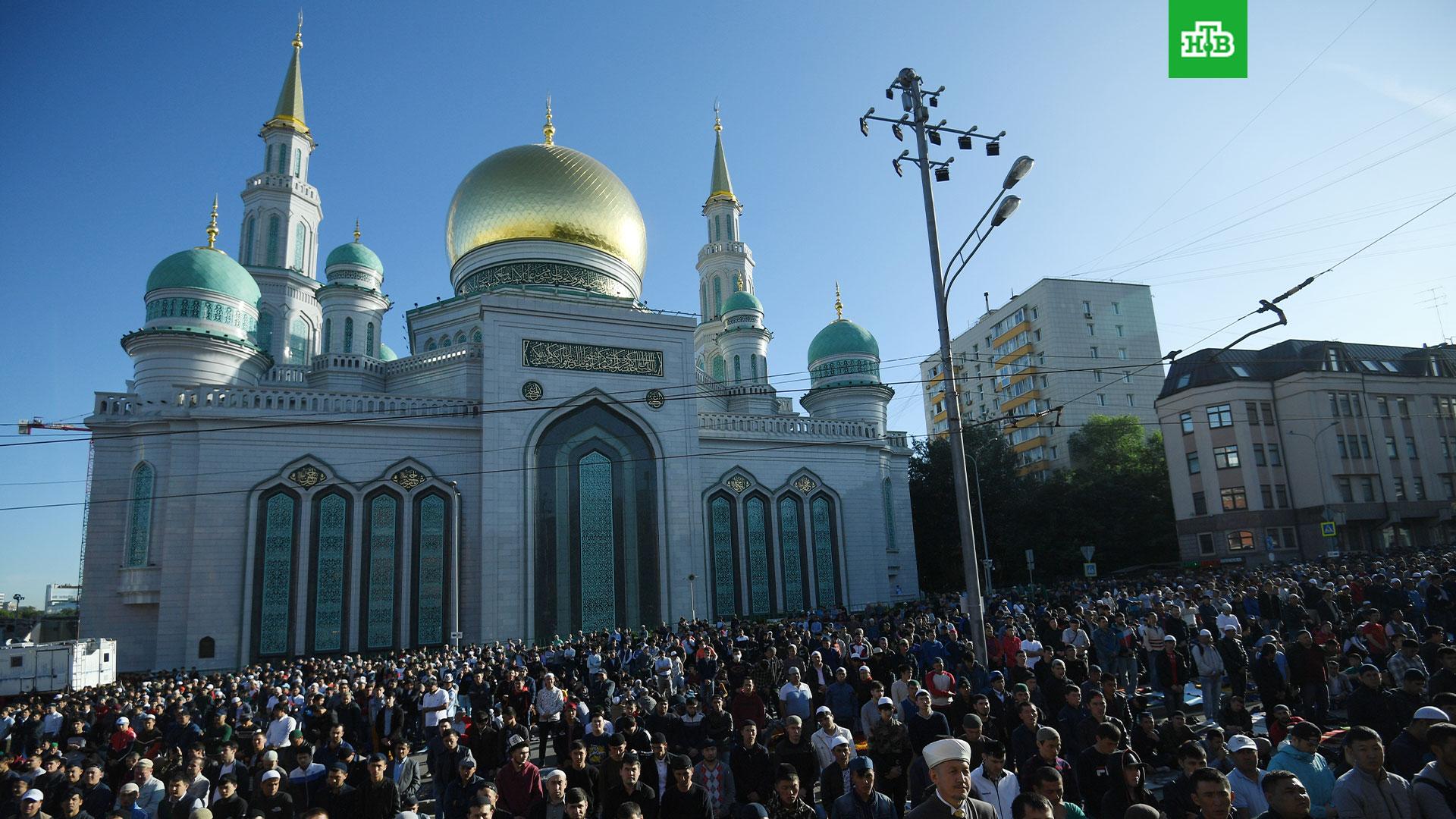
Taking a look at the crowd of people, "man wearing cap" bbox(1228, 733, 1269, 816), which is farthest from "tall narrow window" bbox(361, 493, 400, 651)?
"man wearing cap" bbox(1228, 733, 1269, 816)

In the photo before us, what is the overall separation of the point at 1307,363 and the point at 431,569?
31.3 metres

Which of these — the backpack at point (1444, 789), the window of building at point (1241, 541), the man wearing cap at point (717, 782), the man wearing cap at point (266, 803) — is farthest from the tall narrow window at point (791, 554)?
the backpack at point (1444, 789)

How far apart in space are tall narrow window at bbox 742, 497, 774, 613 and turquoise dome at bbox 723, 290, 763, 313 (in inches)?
384

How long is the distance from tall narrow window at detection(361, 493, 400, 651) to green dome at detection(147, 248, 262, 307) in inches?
305

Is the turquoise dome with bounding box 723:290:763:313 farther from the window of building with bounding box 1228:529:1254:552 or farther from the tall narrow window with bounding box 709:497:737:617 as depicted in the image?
the window of building with bounding box 1228:529:1254:552

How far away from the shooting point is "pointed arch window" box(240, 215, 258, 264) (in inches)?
1240

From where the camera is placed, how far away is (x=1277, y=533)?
101 ft

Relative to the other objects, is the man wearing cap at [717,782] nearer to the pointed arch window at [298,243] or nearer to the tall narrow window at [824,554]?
the tall narrow window at [824,554]

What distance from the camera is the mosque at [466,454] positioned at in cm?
2200

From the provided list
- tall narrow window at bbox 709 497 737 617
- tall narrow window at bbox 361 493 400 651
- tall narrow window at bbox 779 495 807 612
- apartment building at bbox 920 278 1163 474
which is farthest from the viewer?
apartment building at bbox 920 278 1163 474

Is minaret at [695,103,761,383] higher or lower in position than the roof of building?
higher

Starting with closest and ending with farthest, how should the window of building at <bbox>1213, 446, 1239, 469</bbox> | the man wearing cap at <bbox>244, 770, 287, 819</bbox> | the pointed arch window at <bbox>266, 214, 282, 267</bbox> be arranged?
the man wearing cap at <bbox>244, 770, 287, 819</bbox>, the window of building at <bbox>1213, 446, 1239, 469</bbox>, the pointed arch window at <bbox>266, 214, 282, 267</bbox>

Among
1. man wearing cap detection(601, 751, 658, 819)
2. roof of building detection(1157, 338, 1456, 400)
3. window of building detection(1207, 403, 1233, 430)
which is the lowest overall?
man wearing cap detection(601, 751, 658, 819)

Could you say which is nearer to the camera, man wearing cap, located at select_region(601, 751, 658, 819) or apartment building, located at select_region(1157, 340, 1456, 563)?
man wearing cap, located at select_region(601, 751, 658, 819)
